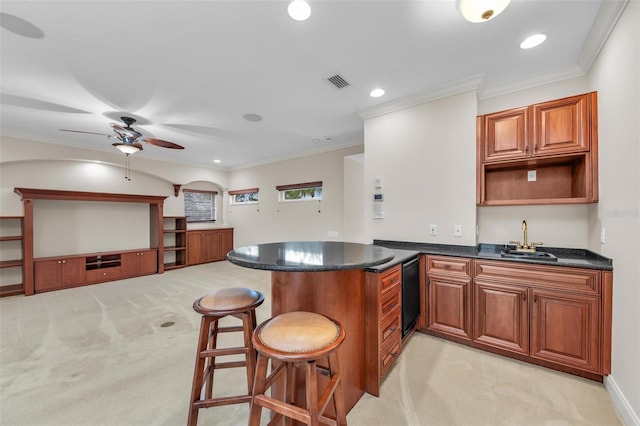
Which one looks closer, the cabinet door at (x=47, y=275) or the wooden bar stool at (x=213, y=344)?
the wooden bar stool at (x=213, y=344)

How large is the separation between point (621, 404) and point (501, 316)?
0.79 m

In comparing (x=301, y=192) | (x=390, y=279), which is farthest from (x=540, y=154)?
(x=301, y=192)

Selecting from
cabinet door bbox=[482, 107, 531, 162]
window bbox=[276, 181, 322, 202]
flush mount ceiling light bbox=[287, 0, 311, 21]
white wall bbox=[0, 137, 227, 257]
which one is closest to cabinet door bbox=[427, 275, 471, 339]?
cabinet door bbox=[482, 107, 531, 162]

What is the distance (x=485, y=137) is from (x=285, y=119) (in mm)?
2602

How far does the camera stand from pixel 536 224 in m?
2.63

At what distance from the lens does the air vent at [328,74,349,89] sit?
2.62 meters

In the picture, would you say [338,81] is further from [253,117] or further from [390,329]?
[390,329]

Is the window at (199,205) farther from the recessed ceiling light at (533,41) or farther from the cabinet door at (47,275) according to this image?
the recessed ceiling light at (533,41)

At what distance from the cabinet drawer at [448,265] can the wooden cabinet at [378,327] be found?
839 millimetres

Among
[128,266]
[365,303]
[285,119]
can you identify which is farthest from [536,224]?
[128,266]

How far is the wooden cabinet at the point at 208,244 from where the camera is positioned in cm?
643

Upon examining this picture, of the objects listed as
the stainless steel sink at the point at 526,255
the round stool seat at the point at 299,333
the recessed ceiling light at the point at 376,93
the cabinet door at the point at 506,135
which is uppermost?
the recessed ceiling light at the point at 376,93

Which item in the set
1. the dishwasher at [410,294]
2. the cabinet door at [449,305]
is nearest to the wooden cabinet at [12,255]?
the dishwasher at [410,294]

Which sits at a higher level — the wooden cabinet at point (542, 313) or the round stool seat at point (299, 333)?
the round stool seat at point (299, 333)
